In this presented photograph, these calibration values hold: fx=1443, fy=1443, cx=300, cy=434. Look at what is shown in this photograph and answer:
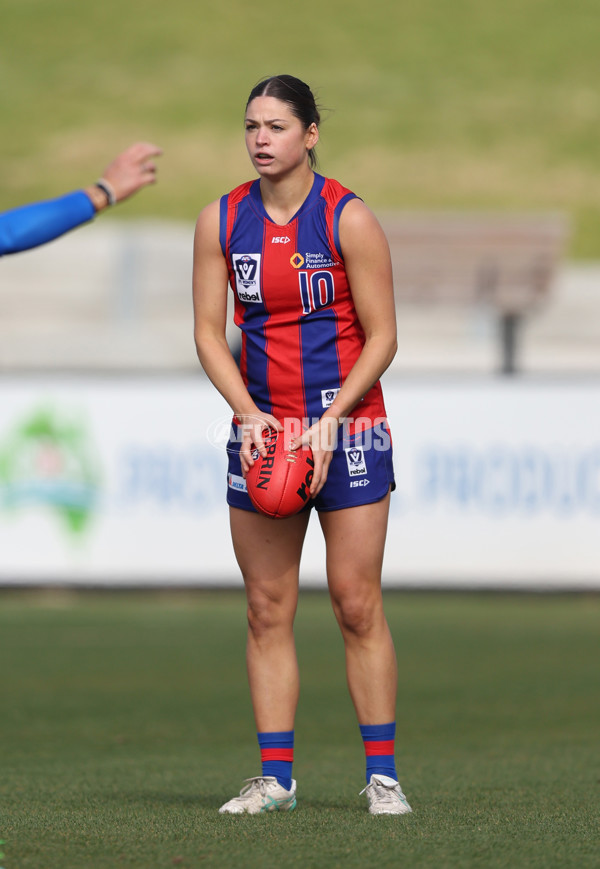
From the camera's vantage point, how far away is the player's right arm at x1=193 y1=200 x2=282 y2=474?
4.46 metres

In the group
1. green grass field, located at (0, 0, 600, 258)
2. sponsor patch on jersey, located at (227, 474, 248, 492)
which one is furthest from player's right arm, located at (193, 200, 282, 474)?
green grass field, located at (0, 0, 600, 258)

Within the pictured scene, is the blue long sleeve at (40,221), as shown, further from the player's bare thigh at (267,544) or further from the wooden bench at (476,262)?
the wooden bench at (476,262)

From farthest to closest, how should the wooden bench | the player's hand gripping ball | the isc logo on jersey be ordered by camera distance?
1. the wooden bench
2. the isc logo on jersey
3. the player's hand gripping ball

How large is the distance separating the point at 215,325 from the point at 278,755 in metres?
1.38

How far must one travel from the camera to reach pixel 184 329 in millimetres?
29734

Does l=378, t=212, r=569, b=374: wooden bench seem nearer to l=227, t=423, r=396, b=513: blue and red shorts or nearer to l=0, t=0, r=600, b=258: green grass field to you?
l=227, t=423, r=396, b=513: blue and red shorts

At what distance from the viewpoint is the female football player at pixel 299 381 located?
14.5ft

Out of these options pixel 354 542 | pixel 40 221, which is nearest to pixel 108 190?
pixel 40 221

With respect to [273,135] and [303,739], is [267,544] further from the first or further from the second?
[303,739]

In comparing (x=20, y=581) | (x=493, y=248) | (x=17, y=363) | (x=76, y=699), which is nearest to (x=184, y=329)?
(x=17, y=363)

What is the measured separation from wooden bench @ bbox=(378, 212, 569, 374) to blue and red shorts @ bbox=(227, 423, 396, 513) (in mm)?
12066

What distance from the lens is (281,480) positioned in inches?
171

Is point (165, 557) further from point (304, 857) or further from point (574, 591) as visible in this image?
point (304, 857)

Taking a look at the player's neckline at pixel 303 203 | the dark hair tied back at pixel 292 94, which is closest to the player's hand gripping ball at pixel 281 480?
the player's neckline at pixel 303 203
